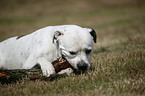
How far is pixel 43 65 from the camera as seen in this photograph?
382 cm

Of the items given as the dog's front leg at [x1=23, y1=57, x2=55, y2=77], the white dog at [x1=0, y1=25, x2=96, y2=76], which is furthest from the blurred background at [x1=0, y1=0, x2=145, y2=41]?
the dog's front leg at [x1=23, y1=57, x2=55, y2=77]

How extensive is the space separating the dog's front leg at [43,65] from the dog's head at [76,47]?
1.32 ft

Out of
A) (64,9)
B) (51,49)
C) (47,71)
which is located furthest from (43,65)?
(64,9)

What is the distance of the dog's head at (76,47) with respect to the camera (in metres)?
3.70

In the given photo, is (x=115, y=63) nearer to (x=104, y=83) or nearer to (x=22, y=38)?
(x=104, y=83)

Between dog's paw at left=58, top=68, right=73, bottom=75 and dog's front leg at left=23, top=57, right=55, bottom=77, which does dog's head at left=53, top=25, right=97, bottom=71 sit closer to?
dog's paw at left=58, top=68, right=73, bottom=75

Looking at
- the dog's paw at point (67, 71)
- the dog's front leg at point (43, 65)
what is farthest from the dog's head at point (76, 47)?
the dog's front leg at point (43, 65)

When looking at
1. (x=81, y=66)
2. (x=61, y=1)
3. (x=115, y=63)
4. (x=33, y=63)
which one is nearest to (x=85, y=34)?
(x=81, y=66)

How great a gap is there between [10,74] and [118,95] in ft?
7.74

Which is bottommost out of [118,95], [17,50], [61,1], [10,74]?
[118,95]

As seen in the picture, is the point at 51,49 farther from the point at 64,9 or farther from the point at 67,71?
the point at 64,9

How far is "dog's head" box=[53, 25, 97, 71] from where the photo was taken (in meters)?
3.70

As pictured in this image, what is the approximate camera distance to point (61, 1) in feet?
112

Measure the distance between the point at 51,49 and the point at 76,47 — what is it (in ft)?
2.36
